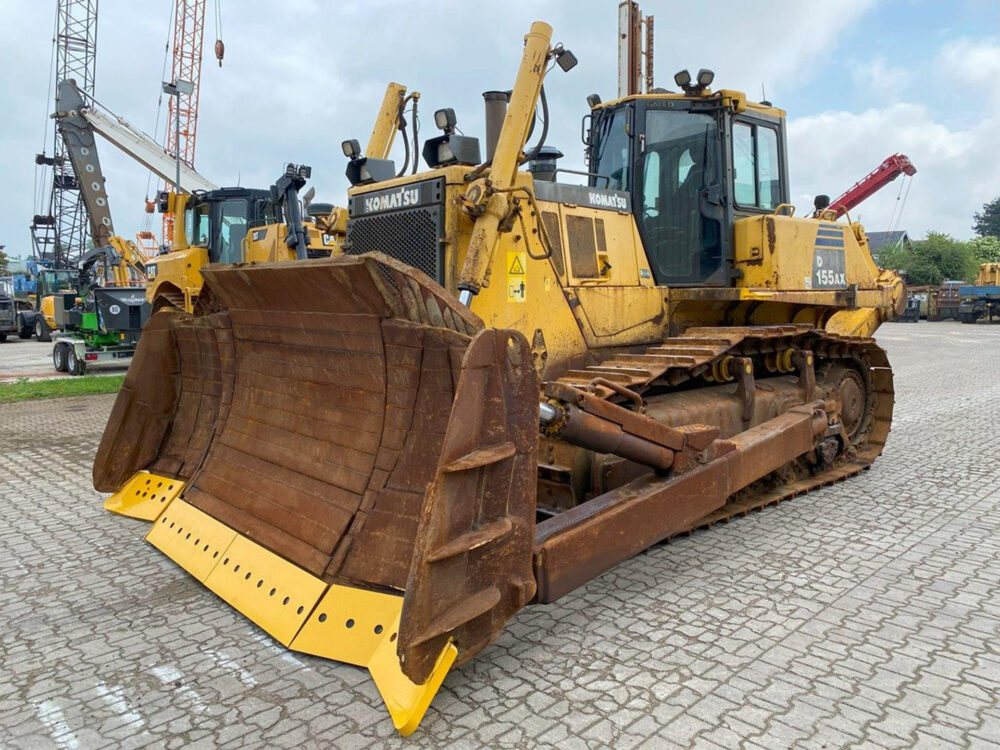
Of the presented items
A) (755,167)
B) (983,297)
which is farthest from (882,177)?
(755,167)

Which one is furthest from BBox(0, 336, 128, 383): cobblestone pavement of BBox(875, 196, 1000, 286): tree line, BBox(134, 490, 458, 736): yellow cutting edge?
BBox(875, 196, 1000, 286): tree line

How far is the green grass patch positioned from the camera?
12.8m

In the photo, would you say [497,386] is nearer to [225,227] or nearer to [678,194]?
[678,194]

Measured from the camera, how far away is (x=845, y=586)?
4.18 meters

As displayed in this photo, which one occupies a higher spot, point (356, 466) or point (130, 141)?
point (130, 141)

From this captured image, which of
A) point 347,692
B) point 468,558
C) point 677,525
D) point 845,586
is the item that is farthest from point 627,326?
point 347,692

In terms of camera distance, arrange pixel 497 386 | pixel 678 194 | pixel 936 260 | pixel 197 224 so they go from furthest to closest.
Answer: pixel 936 260 → pixel 197 224 → pixel 678 194 → pixel 497 386

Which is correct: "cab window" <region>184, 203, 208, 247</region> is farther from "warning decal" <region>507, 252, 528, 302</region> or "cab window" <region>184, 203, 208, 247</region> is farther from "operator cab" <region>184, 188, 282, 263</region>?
"warning decal" <region>507, 252, 528, 302</region>

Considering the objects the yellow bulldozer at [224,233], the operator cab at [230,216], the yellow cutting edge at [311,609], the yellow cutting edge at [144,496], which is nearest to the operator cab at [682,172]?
the yellow cutting edge at [311,609]

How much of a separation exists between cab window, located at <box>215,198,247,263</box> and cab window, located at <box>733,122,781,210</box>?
11.2m

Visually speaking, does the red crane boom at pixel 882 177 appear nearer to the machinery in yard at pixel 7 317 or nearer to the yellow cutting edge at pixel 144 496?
the yellow cutting edge at pixel 144 496

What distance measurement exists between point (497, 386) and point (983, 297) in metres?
38.8

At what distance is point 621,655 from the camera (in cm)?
340

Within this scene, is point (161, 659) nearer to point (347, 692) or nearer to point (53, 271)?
point (347, 692)
